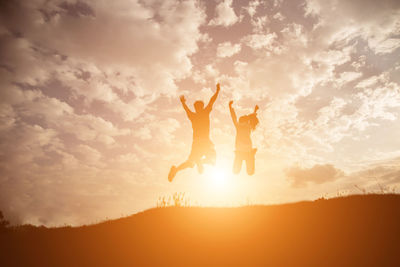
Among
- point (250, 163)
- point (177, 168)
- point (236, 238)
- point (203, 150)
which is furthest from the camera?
point (177, 168)

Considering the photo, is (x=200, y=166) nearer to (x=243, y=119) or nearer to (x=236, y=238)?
(x=243, y=119)

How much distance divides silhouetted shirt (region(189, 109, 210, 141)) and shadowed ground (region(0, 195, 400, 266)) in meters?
3.09

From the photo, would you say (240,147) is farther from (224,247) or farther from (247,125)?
(224,247)

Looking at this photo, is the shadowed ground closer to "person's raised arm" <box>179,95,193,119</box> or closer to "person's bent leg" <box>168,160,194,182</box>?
"person's bent leg" <box>168,160,194,182</box>

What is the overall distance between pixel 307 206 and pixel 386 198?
9.65 ft

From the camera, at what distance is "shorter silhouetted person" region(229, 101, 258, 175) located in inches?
393

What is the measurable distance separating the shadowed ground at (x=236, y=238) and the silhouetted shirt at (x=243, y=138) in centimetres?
234

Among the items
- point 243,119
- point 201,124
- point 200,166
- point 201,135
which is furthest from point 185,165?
point 243,119

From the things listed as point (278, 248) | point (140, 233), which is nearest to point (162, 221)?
point (140, 233)

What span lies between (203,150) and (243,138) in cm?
167

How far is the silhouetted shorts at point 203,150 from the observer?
31.2ft

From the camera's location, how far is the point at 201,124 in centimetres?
956

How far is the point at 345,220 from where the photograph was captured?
28.8 feet

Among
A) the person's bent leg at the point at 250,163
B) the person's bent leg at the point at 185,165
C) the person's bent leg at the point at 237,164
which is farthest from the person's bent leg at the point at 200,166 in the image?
the person's bent leg at the point at 250,163
